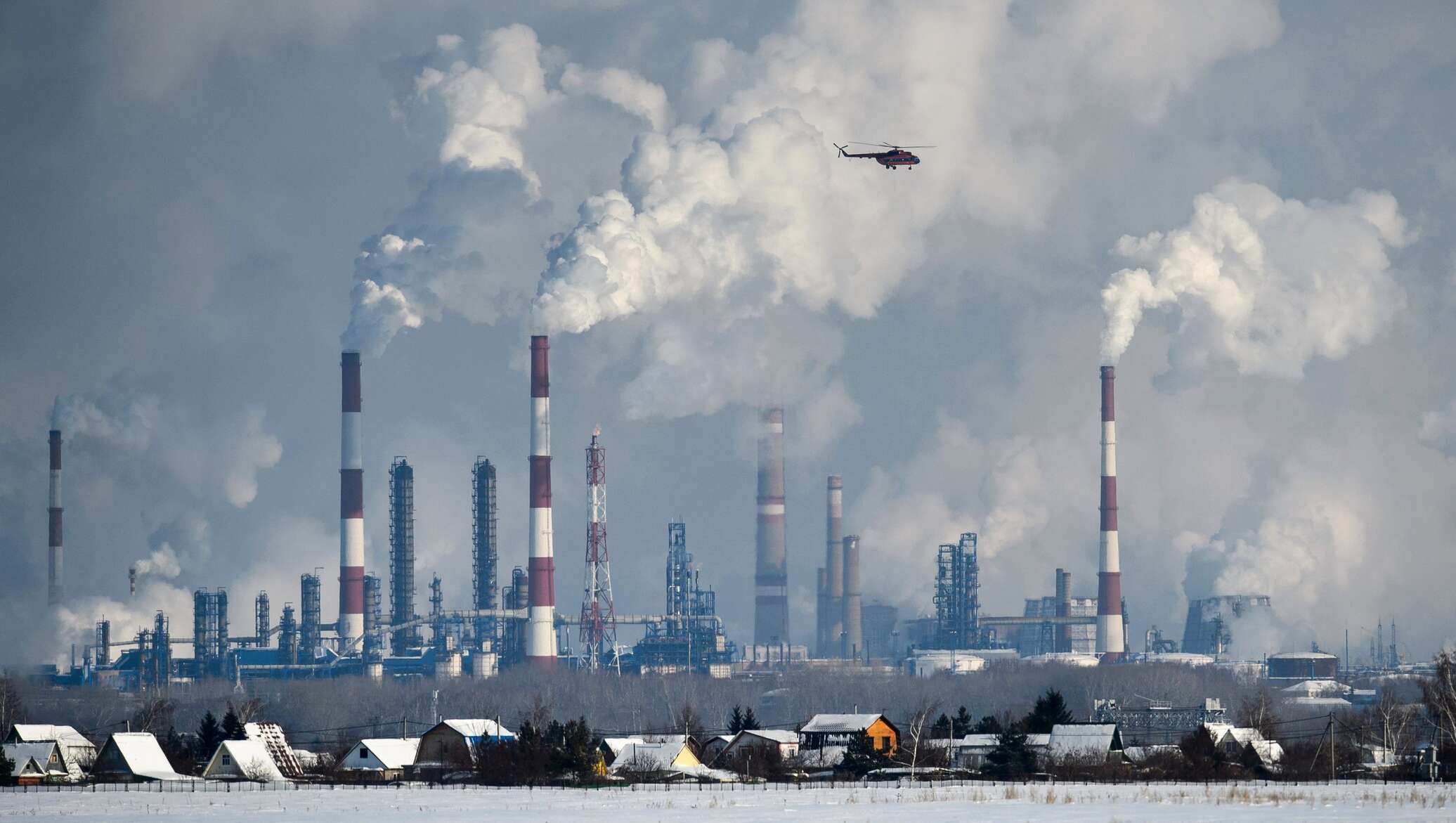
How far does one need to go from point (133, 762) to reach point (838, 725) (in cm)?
1886

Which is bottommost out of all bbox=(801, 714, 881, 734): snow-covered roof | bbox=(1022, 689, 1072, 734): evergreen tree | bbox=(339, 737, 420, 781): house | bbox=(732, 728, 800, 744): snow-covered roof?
bbox=(339, 737, 420, 781): house

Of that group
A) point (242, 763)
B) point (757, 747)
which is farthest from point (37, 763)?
point (757, 747)

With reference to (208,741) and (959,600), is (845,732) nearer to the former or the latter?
(208,741)

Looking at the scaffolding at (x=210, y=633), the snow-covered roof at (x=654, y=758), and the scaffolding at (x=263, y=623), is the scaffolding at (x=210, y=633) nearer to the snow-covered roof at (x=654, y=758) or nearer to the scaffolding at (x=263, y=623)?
the scaffolding at (x=263, y=623)

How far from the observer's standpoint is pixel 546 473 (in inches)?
3511

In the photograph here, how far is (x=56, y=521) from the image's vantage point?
108m

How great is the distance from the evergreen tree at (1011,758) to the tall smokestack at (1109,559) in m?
53.1

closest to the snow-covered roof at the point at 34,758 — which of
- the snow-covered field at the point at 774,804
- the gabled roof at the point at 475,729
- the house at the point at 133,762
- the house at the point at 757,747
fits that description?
the house at the point at 133,762

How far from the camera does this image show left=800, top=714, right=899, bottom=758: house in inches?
2186

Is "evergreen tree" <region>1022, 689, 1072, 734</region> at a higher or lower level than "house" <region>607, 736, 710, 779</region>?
higher

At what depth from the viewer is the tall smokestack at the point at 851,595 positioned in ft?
456

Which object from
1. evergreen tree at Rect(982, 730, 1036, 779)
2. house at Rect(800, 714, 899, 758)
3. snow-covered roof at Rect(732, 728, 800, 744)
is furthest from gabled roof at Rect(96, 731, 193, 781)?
evergreen tree at Rect(982, 730, 1036, 779)

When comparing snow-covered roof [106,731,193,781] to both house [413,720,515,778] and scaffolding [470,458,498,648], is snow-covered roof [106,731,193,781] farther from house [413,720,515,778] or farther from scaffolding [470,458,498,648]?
scaffolding [470,458,498,648]

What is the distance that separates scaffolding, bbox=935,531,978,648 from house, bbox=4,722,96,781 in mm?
82075
